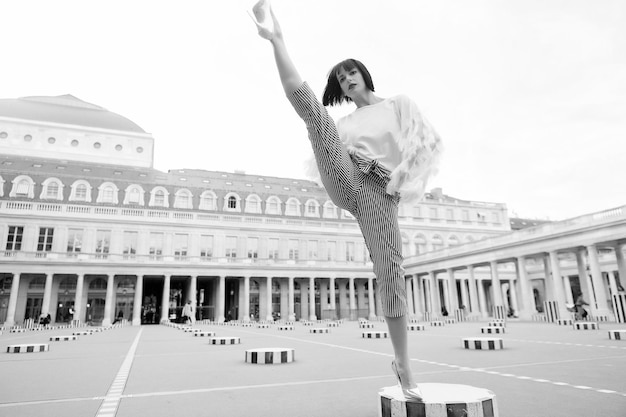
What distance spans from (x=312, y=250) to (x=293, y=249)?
7.78ft

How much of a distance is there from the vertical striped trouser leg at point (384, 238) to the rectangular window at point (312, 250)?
4435cm

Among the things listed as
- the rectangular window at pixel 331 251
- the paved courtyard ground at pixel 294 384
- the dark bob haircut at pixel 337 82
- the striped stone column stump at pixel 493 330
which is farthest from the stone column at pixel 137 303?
the dark bob haircut at pixel 337 82

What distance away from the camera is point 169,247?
41.0 m

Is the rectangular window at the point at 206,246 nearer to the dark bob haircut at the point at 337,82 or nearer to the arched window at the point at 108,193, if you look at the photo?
the arched window at the point at 108,193

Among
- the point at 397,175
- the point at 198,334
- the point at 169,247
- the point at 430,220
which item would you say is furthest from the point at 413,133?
the point at 430,220

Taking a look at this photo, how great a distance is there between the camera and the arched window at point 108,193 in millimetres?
41406

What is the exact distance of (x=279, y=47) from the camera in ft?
7.52

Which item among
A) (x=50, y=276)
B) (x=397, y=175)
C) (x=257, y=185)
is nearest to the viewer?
(x=397, y=175)

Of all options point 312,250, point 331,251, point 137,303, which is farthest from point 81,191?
point 331,251

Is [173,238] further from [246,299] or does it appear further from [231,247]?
[246,299]

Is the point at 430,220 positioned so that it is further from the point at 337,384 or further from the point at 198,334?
the point at 337,384

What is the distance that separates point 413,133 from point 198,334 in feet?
47.4

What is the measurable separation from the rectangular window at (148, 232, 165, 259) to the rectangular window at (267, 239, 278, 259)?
11.4m

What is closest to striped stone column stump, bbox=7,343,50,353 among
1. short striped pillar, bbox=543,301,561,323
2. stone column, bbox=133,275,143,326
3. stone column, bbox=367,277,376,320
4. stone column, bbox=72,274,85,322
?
short striped pillar, bbox=543,301,561,323
